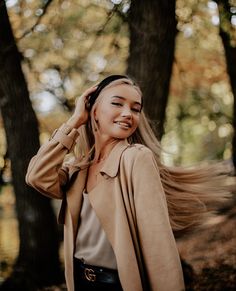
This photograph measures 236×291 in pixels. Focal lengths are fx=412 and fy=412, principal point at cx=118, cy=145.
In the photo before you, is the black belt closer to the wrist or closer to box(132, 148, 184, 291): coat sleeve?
box(132, 148, 184, 291): coat sleeve

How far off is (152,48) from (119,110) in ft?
7.37

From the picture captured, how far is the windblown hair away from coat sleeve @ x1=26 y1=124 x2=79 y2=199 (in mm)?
194

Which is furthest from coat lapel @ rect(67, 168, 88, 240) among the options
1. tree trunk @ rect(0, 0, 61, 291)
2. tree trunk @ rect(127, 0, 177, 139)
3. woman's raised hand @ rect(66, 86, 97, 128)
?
tree trunk @ rect(0, 0, 61, 291)

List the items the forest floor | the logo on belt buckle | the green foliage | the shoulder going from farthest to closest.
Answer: the green foliage → the forest floor → the logo on belt buckle → the shoulder

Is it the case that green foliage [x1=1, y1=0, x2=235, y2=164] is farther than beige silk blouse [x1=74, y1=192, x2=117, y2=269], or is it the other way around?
green foliage [x1=1, y1=0, x2=235, y2=164]

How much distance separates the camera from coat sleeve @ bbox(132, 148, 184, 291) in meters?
2.18

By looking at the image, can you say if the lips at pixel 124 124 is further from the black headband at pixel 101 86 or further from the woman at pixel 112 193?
the black headband at pixel 101 86

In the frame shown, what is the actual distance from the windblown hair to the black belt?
642mm

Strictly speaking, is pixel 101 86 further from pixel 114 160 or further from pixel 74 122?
pixel 114 160

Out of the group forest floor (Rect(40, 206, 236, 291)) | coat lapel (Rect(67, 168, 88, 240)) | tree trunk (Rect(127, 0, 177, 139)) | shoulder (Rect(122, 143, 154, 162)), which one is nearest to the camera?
shoulder (Rect(122, 143, 154, 162))

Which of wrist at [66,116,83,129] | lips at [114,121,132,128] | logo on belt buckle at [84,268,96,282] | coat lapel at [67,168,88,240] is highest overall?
wrist at [66,116,83,129]

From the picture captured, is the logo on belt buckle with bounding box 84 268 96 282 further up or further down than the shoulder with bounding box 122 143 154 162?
further down

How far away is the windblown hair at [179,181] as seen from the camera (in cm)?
274

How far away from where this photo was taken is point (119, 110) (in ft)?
8.07
